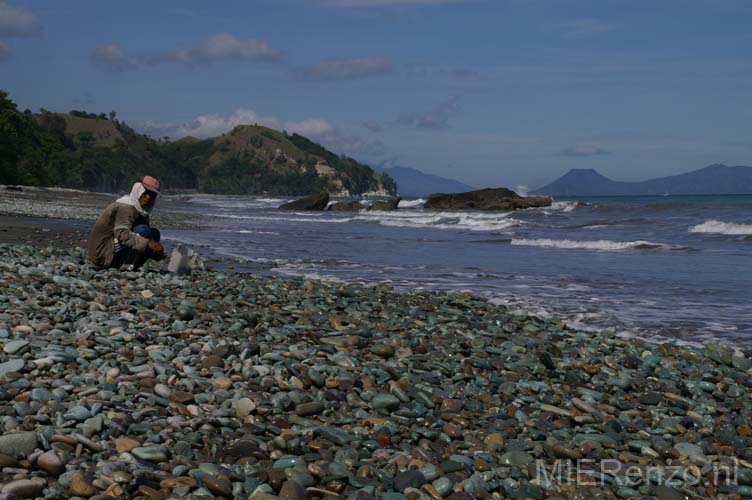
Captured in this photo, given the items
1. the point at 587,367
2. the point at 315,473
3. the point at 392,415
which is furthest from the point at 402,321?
the point at 315,473

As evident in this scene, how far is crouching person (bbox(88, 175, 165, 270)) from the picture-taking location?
9484 mm

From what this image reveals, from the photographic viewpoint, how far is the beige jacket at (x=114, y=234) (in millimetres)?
9445

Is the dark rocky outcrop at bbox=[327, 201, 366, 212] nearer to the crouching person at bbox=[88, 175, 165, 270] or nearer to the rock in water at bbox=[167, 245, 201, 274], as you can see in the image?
the rock in water at bbox=[167, 245, 201, 274]

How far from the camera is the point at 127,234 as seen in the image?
946cm

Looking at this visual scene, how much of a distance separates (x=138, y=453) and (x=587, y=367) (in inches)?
160

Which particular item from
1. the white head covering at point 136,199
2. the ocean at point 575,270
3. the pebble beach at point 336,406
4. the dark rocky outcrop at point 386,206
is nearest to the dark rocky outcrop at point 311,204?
the dark rocky outcrop at point 386,206

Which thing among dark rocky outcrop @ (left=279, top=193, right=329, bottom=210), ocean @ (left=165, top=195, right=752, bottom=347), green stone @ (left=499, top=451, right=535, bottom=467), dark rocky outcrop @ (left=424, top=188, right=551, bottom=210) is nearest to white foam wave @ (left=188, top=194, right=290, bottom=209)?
dark rocky outcrop @ (left=279, top=193, right=329, bottom=210)

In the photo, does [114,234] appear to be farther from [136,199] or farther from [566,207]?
[566,207]

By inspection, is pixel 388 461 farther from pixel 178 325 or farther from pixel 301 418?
pixel 178 325

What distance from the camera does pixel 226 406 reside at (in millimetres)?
4668

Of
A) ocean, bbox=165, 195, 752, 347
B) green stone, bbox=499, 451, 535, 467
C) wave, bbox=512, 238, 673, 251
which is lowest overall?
green stone, bbox=499, 451, 535, 467

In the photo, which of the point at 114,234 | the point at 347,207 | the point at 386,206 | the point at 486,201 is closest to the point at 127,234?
the point at 114,234

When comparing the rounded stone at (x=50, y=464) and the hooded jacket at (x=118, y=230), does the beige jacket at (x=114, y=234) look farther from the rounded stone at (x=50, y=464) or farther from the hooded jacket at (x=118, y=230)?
the rounded stone at (x=50, y=464)

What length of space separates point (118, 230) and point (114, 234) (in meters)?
0.22
